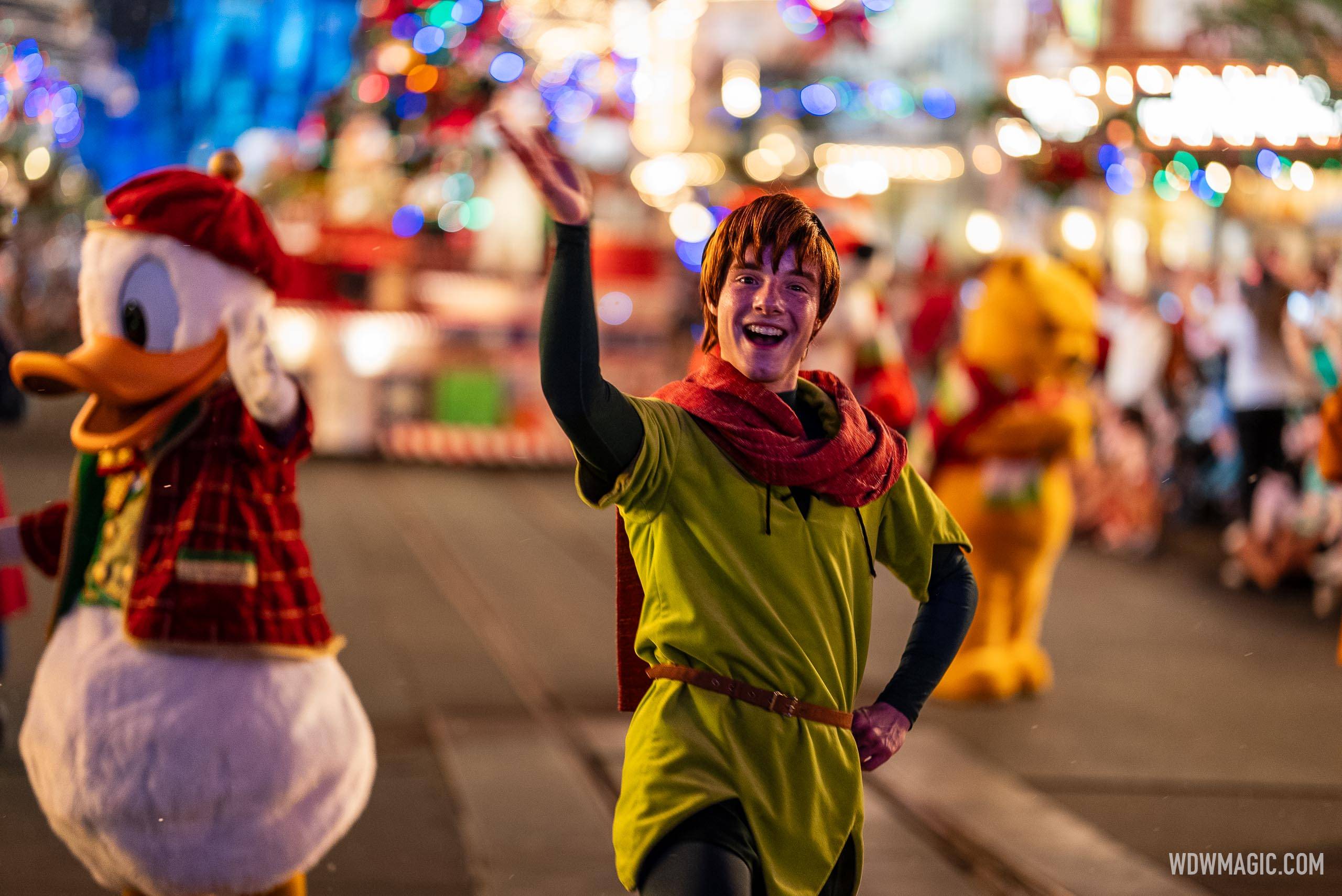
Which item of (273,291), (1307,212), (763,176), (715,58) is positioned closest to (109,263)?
(273,291)

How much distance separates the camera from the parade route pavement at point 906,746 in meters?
4.30

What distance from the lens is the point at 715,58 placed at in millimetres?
19922

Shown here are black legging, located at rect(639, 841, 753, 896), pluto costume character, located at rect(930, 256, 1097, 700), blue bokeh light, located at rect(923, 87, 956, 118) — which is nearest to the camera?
black legging, located at rect(639, 841, 753, 896)

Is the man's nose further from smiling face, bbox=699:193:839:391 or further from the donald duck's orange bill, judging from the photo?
the donald duck's orange bill

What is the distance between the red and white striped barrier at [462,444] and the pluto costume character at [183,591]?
12.3 m

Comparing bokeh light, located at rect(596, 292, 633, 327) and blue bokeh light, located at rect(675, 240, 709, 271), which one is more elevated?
blue bokeh light, located at rect(675, 240, 709, 271)

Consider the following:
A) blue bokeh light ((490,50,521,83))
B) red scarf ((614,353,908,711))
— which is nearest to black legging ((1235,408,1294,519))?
blue bokeh light ((490,50,521,83))

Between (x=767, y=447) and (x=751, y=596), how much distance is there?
0.72 feet

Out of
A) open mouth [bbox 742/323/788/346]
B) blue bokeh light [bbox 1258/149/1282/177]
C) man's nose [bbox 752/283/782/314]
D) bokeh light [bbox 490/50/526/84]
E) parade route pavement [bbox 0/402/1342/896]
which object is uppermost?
bokeh light [bbox 490/50/526/84]

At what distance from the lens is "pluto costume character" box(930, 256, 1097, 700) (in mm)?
6090

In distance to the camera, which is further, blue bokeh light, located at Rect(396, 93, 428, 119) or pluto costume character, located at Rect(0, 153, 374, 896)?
blue bokeh light, located at Rect(396, 93, 428, 119)

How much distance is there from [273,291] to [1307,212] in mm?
11838

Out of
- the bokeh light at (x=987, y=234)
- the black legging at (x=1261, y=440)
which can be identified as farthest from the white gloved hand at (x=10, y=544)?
the bokeh light at (x=987, y=234)

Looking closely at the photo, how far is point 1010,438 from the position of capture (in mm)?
6082
